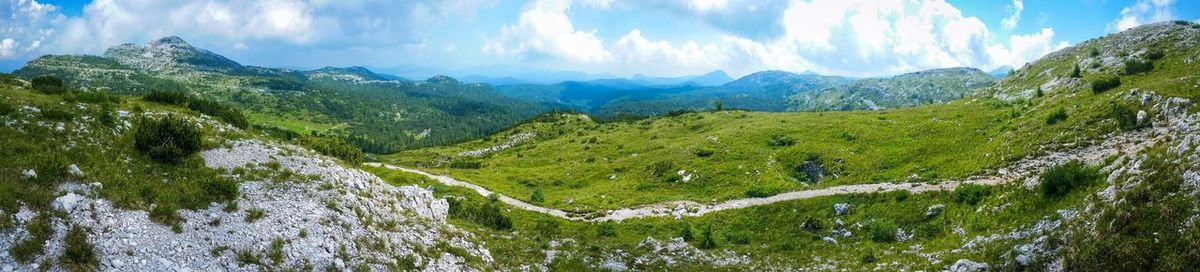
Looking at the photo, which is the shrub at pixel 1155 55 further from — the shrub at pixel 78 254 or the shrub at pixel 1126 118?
the shrub at pixel 78 254

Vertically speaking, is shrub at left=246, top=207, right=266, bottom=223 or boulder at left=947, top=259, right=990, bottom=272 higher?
shrub at left=246, top=207, right=266, bottom=223

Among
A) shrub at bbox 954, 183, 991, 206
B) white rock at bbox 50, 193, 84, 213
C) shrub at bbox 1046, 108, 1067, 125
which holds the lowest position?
shrub at bbox 954, 183, 991, 206

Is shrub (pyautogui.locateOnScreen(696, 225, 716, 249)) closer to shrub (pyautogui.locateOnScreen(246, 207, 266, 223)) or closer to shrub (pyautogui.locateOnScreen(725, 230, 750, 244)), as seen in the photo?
shrub (pyautogui.locateOnScreen(725, 230, 750, 244))

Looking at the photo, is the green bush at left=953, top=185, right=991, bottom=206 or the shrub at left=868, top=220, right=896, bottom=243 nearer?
the green bush at left=953, top=185, right=991, bottom=206

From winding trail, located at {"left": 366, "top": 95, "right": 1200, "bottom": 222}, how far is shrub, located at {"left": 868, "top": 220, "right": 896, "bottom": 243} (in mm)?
6600

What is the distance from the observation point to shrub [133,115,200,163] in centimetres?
2318

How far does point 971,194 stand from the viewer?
30141 millimetres

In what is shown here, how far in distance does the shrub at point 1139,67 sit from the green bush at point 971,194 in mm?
39679

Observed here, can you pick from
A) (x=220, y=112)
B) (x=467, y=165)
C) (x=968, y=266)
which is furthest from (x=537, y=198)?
(x=968, y=266)

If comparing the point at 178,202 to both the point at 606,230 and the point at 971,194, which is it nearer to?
the point at 606,230

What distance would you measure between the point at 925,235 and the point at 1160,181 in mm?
10841

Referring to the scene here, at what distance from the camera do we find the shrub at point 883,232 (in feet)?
97.9

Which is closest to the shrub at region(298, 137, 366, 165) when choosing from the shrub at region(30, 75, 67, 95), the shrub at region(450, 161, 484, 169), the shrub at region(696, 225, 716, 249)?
the shrub at region(30, 75, 67, 95)

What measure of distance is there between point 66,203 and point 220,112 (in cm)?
1834
